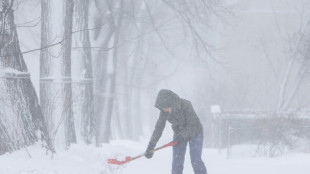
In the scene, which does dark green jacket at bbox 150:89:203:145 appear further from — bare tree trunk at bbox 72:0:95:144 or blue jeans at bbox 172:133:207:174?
bare tree trunk at bbox 72:0:95:144

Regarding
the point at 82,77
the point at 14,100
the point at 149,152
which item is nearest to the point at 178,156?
the point at 149,152

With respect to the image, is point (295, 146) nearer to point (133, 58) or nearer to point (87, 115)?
point (87, 115)

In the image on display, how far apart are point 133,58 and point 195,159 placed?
751 inches

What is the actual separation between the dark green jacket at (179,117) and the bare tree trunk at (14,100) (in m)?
1.94

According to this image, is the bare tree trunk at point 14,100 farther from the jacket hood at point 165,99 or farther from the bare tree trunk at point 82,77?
the bare tree trunk at point 82,77

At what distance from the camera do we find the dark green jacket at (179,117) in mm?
6477

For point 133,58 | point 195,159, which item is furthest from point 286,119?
point 133,58

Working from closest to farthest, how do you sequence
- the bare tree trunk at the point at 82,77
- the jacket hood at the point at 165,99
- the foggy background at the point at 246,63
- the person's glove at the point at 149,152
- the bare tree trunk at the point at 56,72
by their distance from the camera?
the jacket hood at the point at 165,99, the person's glove at the point at 149,152, the bare tree trunk at the point at 56,72, the bare tree trunk at the point at 82,77, the foggy background at the point at 246,63

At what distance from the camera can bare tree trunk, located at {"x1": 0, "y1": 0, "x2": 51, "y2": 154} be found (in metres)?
7.17

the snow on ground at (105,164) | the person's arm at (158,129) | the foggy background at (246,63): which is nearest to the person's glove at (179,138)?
the person's arm at (158,129)

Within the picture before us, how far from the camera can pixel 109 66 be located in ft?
54.9

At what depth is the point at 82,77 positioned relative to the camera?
33.1ft

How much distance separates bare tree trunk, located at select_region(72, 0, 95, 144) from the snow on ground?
63cm

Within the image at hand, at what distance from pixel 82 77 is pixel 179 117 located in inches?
155
